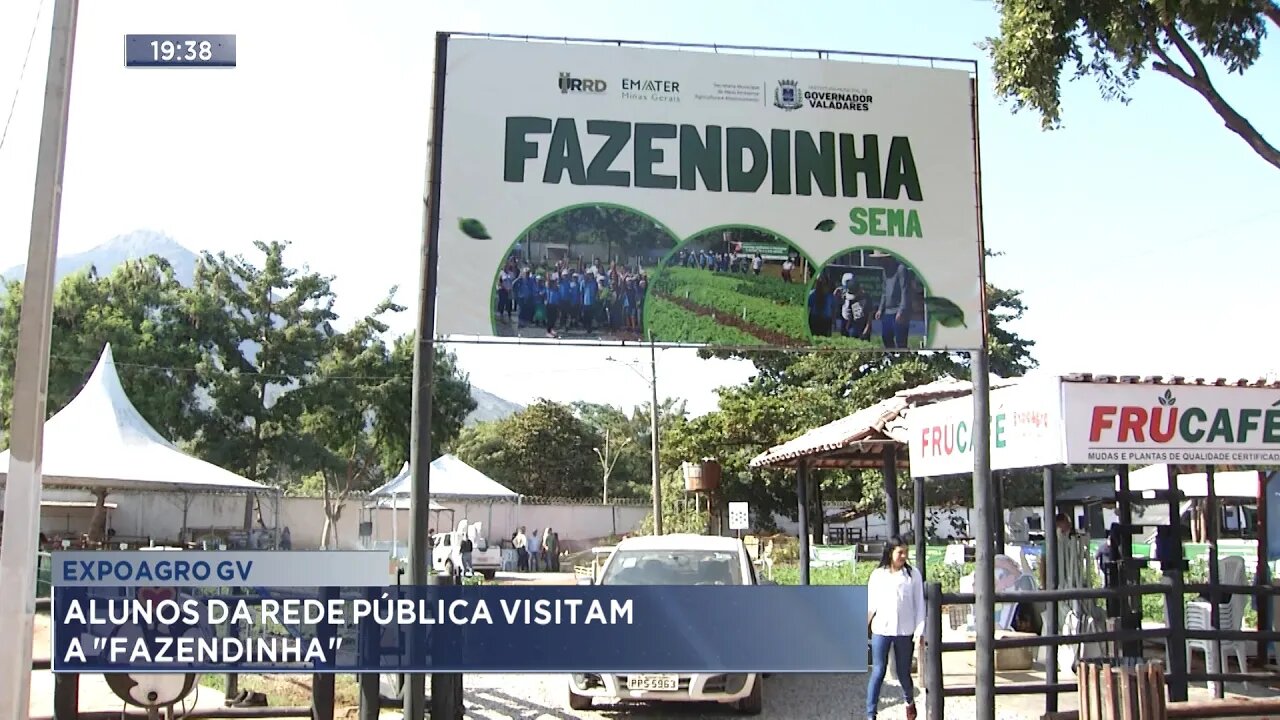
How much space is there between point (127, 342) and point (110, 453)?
12.4m

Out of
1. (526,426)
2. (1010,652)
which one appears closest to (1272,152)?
(1010,652)

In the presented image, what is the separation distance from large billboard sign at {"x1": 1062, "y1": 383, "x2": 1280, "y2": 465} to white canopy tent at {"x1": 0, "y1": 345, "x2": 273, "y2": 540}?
1778 centimetres

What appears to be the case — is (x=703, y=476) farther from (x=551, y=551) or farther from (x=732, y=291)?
(x=551, y=551)

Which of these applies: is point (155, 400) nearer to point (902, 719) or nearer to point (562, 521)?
point (562, 521)

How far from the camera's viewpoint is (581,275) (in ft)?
27.7

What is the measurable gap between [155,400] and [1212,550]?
29.1 m

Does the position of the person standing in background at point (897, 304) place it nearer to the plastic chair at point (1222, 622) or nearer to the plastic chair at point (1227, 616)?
the plastic chair at point (1227, 616)

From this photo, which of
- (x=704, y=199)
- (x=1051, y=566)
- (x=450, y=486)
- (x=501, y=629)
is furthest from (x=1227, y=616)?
(x=450, y=486)

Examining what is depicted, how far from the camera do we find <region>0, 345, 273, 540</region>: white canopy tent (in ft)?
67.7

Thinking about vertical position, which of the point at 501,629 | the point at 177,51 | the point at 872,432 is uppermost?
the point at 177,51

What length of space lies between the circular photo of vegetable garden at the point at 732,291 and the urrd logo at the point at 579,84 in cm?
136

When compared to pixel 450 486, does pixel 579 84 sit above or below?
above

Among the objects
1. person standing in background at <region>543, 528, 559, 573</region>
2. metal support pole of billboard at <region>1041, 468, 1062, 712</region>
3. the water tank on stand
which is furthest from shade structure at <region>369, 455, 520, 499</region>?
metal support pole of billboard at <region>1041, 468, 1062, 712</region>

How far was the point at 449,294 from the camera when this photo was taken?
26.6 ft
